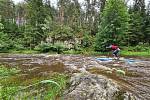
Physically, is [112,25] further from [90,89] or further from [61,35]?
[90,89]

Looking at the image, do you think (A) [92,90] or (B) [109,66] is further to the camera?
(B) [109,66]

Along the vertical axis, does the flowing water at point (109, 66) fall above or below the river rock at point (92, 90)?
below

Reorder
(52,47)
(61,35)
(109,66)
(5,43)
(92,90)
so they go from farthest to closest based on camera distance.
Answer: (61,35) → (5,43) → (52,47) → (109,66) → (92,90)

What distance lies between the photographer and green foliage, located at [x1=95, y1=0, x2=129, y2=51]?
44562mm

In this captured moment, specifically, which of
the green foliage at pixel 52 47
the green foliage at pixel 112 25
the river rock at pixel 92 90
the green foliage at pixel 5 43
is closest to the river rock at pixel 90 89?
the river rock at pixel 92 90

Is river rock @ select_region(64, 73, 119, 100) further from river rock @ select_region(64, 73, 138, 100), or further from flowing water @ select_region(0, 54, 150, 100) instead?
flowing water @ select_region(0, 54, 150, 100)

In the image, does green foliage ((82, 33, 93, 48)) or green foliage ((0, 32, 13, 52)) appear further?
green foliage ((82, 33, 93, 48))

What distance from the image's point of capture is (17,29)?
194 ft

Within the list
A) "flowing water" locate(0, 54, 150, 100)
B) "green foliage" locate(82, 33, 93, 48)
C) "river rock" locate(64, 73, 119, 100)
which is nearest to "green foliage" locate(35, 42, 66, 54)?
"green foliage" locate(82, 33, 93, 48)

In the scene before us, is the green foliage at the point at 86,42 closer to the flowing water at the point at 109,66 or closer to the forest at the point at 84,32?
the forest at the point at 84,32

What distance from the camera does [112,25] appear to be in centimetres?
4412

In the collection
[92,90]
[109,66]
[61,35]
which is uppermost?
[61,35]

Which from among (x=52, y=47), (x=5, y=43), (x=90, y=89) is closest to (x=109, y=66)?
(x=90, y=89)

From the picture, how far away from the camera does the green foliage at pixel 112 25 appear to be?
44562 millimetres
